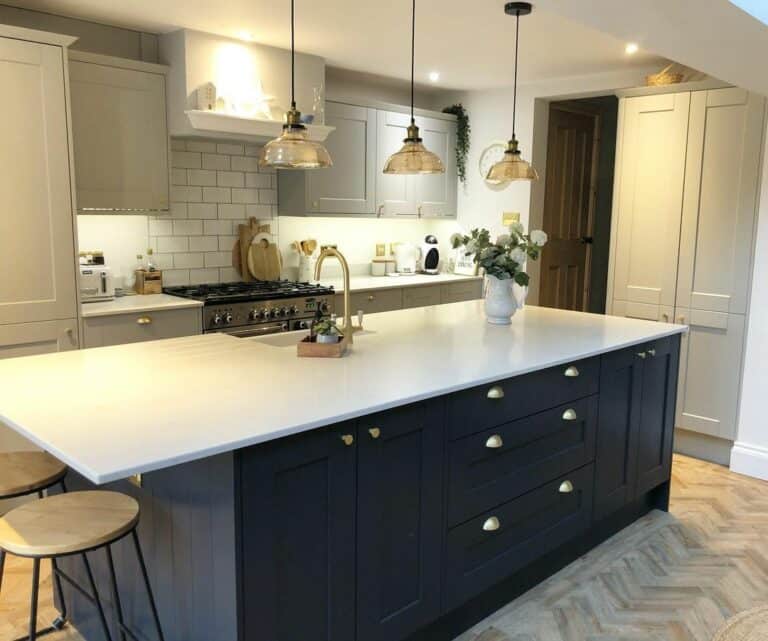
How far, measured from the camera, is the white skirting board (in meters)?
3.96

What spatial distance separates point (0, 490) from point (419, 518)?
4.17 feet

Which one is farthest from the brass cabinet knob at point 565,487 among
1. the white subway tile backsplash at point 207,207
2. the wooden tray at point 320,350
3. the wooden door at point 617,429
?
the white subway tile backsplash at point 207,207

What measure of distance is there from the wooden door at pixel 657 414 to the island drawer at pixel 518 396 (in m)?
0.50

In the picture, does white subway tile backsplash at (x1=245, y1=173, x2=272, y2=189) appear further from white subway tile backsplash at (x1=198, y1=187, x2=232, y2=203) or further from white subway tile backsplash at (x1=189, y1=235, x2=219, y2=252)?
white subway tile backsplash at (x1=189, y1=235, x2=219, y2=252)

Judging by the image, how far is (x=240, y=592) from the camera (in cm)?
168

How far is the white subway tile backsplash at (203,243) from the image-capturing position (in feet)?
14.9

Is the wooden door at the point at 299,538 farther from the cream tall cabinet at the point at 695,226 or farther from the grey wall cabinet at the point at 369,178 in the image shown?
the grey wall cabinet at the point at 369,178

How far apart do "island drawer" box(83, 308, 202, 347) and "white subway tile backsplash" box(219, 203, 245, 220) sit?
3.30 feet

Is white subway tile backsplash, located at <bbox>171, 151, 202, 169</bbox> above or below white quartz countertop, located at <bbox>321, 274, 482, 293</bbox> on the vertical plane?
above

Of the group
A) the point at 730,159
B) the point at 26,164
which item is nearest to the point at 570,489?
the point at 730,159

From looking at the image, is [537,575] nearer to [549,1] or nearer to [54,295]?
[549,1]

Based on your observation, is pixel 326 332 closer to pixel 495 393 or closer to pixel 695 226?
pixel 495 393

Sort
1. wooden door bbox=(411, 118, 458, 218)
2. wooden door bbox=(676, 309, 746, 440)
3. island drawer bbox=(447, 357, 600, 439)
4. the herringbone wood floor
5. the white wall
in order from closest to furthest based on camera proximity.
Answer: island drawer bbox=(447, 357, 600, 439) → the herringbone wood floor → the white wall → wooden door bbox=(676, 309, 746, 440) → wooden door bbox=(411, 118, 458, 218)

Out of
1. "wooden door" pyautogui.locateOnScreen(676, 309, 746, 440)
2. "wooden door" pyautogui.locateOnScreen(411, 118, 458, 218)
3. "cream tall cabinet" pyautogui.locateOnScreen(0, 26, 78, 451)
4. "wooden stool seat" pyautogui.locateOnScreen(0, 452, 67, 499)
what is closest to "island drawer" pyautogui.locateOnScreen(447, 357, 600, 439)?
"wooden stool seat" pyautogui.locateOnScreen(0, 452, 67, 499)
